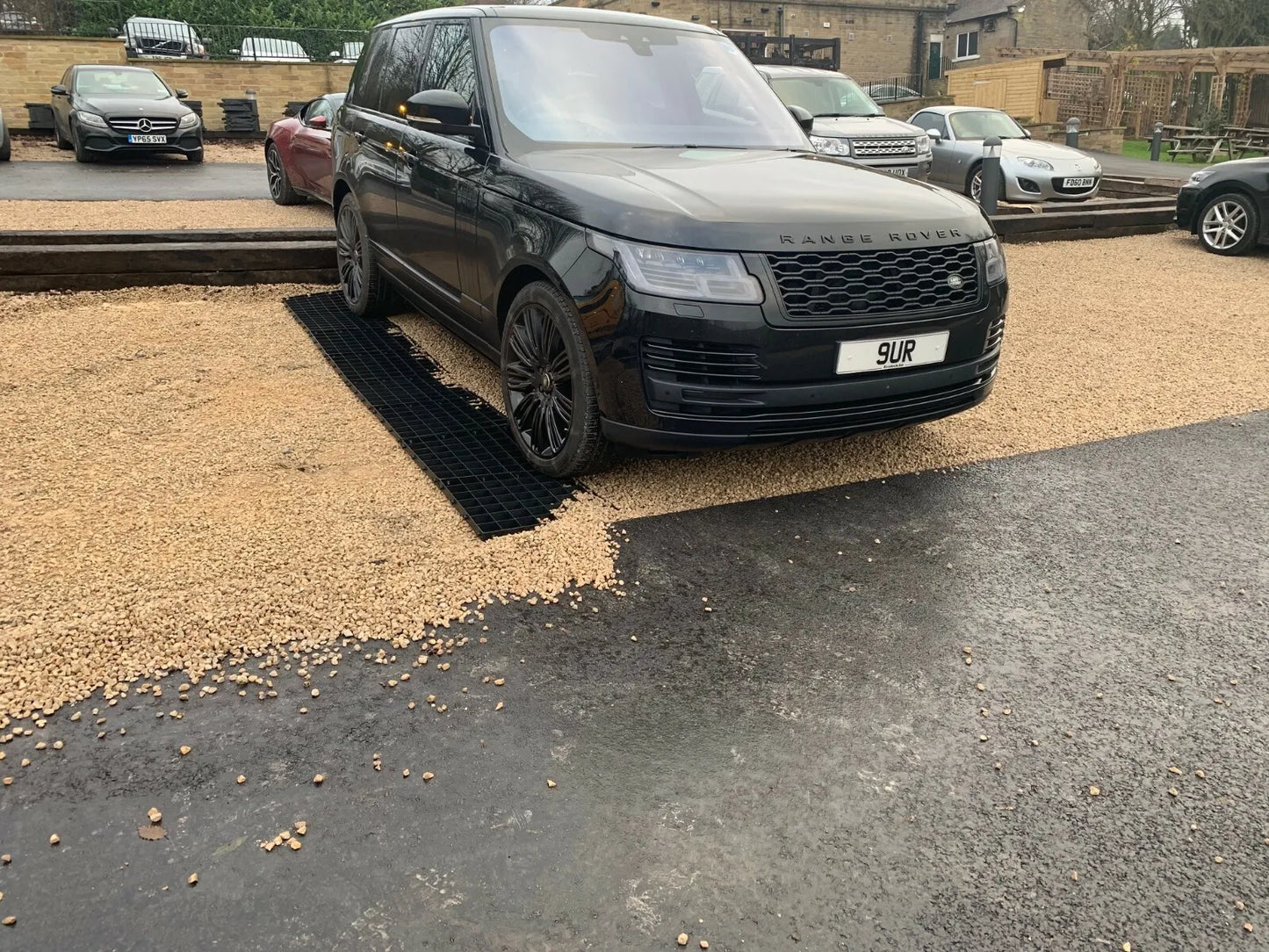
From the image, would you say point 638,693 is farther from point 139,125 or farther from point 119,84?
point 119,84

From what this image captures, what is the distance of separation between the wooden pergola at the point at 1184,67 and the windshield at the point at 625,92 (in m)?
32.8

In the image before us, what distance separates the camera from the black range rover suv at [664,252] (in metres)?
3.82

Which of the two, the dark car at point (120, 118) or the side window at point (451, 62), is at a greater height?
the dark car at point (120, 118)

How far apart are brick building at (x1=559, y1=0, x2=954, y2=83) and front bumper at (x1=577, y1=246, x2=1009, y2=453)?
49686 mm

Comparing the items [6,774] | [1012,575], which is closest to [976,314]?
[1012,575]

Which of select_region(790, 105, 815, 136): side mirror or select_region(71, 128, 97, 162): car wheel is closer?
select_region(790, 105, 815, 136): side mirror

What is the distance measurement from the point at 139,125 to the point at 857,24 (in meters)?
44.7

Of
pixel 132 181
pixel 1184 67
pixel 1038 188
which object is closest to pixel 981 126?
pixel 1038 188

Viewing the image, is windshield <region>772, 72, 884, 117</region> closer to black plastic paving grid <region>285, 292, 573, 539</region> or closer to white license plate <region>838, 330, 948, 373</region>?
black plastic paving grid <region>285, 292, 573, 539</region>

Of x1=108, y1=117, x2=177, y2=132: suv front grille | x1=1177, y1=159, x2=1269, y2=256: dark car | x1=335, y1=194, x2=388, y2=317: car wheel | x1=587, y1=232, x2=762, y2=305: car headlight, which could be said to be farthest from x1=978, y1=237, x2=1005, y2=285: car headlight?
x1=108, y1=117, x2=177, y2=132: suv front grille

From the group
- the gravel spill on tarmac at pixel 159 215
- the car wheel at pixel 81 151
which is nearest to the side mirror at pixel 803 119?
the gravel spill on tarmac at pixel 159 215

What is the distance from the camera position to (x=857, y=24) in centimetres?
5256

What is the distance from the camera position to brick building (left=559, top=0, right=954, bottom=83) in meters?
50.3

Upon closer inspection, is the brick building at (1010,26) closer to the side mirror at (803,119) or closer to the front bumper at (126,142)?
the front bumper at (126,142)
